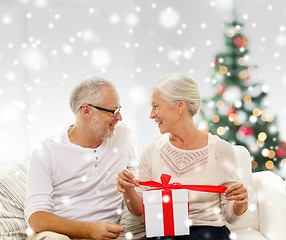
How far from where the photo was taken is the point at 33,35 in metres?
3.53

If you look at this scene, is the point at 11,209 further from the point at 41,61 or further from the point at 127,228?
the point at 41,61

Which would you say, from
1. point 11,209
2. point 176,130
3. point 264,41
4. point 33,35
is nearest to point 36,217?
point 11,209

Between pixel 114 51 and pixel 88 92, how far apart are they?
1981 millimetres

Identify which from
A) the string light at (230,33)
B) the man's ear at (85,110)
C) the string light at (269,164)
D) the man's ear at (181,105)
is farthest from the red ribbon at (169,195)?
the string light at (230,33)

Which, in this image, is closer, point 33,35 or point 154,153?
point 154,153

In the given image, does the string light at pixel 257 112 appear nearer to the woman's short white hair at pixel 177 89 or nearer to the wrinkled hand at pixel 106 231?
the woman's short white hair at pixel 177 89

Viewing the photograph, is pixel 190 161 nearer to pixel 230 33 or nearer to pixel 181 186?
pixel 181 186

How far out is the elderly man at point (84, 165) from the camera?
1929 millimetres

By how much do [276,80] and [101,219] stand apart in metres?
2.13

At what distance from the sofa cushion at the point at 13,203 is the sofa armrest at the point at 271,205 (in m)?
1.41

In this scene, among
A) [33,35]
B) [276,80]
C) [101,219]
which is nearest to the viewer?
[101,219]

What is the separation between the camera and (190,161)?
6.00ft

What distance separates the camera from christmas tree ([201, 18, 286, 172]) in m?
3.11

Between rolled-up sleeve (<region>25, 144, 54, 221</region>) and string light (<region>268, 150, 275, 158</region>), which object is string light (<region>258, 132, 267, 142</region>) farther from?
rolled-up sleeve (<region>25, 144, 54, 221</region>)
